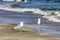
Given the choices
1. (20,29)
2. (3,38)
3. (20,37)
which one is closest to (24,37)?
(20,37)

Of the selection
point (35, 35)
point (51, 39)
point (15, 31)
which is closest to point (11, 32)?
point (15, 31)

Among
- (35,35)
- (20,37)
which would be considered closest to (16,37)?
(20,37)

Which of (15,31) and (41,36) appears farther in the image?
(15,31)

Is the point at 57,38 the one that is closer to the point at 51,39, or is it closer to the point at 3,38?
the point at 51,39

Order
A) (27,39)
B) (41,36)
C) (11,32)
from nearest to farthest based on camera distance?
1. (27,39)
2. (41,36)
3. (11,32)

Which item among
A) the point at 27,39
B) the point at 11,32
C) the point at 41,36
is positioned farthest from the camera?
the point at 11,32

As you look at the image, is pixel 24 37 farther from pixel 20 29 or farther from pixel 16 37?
pixel 20 29

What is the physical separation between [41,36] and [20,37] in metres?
1.63

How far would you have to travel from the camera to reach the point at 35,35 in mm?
20375

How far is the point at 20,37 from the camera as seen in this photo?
19.2m

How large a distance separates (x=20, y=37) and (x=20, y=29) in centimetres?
342

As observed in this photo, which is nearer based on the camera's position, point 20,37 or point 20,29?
point 20,37

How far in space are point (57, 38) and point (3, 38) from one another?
356 cm

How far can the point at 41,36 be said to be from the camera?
19969 millimetres
